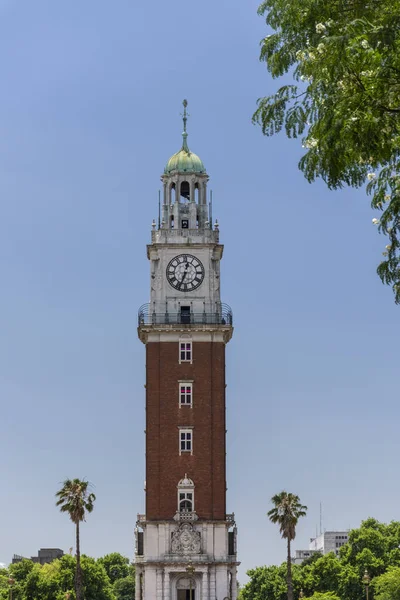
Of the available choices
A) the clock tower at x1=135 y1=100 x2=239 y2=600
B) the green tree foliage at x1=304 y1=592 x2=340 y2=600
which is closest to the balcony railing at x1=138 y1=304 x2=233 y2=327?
the clock tower at x1=135 y1=100 x2=239 y2=600

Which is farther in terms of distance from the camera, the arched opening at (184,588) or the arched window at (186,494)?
the arched window at (186,494)

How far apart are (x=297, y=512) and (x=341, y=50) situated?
73.5 metres

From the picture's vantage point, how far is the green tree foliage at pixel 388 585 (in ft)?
352

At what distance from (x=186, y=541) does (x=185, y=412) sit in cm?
939

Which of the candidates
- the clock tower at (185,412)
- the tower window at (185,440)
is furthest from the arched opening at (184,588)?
the tower window at (185,440)

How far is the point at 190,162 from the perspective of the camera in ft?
306

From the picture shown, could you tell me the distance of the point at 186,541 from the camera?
8325cm

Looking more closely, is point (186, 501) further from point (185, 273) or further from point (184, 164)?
point (184, 164)

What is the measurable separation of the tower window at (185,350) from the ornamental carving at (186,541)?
41.3 feet

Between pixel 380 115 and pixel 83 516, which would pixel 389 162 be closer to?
pixel 380 115

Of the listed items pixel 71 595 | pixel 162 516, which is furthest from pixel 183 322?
pixel 71 595

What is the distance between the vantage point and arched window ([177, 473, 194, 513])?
84438mm

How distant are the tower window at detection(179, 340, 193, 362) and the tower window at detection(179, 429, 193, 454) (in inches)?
217

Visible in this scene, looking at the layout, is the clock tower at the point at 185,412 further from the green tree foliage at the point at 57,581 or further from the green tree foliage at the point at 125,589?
the green tree foliage at the point at 125,589
